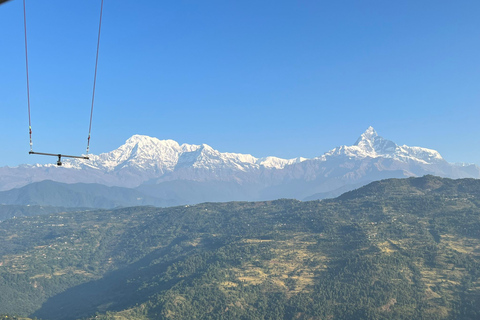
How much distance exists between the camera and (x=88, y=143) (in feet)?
279

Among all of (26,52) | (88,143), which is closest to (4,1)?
(26,52)

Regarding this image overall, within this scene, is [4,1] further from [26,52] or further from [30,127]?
[30,127]

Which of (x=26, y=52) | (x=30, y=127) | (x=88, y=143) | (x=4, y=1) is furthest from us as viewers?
(x=88, y=143)

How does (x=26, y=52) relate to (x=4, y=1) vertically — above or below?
above

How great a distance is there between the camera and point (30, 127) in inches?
2753

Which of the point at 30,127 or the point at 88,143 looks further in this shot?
the point at 88,143

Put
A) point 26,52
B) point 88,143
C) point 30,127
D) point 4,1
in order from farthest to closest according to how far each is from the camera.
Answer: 1. point 88,143
2. point 30,127
3. point 26,52
4. point 4,1

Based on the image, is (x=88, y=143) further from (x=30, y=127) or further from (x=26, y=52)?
(x=26, y=52)

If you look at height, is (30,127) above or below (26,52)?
below

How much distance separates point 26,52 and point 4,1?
23714 millimetres

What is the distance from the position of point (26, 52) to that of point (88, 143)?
2627cm

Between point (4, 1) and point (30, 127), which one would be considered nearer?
point (4, 1)

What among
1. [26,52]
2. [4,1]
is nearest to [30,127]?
[26,52]

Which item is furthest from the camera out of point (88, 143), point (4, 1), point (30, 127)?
point (88, 143)
